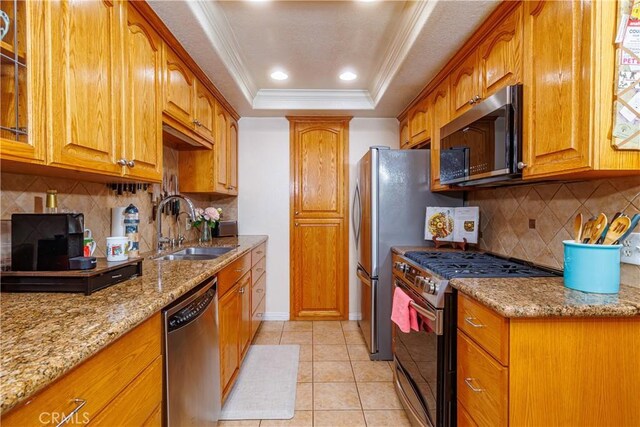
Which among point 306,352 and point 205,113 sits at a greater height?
point 205,113

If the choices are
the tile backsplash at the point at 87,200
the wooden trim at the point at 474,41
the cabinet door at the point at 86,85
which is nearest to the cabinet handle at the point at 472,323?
the wooden trim at the point at 474,41

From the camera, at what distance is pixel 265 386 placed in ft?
7.30

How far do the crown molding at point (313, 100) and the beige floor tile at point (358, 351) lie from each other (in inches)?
90.0

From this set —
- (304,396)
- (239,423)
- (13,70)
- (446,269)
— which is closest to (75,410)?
(13,70)

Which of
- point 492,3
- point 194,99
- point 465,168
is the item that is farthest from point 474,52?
point 194,99

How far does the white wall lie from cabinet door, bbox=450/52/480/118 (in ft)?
4.53

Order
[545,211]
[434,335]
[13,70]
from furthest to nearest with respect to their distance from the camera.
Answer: [545,211] → [434,335] → [13,70]

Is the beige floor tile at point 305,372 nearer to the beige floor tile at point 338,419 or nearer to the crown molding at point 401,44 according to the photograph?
the beige floor tile at point 338,419

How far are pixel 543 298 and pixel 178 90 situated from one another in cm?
218

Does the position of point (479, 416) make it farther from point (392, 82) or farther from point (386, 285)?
point (392, 82)

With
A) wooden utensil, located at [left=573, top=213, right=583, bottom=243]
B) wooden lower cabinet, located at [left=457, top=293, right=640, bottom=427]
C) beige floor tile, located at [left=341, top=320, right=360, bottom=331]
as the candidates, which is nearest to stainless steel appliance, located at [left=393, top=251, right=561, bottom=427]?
wooden utensil, located at [left=573, top=213, right=583, bottom=243]

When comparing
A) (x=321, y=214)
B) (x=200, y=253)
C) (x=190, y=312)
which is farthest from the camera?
(x=321, y=214)

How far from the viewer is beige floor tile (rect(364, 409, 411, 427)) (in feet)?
6.06

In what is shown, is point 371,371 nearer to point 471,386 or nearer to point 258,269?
point 471,386
